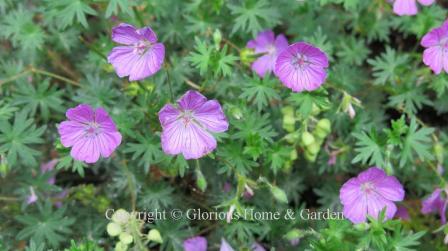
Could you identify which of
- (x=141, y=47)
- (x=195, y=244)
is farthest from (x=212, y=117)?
(x=195, y=244)

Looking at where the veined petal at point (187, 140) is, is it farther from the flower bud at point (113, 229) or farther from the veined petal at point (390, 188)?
the veined petal at point (390, 188)

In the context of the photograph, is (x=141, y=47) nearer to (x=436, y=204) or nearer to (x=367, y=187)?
(x=367, y=187)

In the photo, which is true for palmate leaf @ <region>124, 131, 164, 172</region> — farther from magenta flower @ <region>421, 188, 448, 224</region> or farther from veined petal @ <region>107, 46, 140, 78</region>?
magenta flower @ <region>421, 188, 448, 224</region>

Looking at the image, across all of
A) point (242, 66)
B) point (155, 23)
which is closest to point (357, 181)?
point (242, 66)

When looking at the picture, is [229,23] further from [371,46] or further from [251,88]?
[371,46]

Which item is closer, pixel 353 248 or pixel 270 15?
pixel 353 248

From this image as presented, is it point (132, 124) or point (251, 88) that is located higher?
point (251, 88)

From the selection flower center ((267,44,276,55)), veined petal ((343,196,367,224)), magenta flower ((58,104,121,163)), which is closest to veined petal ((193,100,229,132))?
magenta flower ((58,104,121,163))
